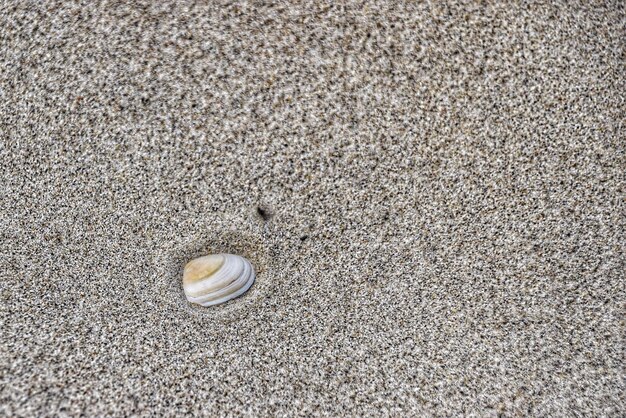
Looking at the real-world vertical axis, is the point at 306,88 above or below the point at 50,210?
above

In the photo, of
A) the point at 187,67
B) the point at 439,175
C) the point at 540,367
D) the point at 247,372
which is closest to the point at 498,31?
the point at 439,175

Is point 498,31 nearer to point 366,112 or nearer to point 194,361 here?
point 366,112

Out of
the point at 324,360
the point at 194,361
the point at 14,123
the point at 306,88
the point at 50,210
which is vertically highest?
the point at 14,123
